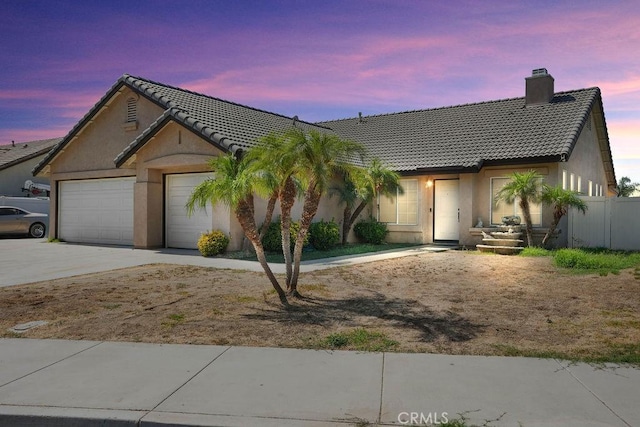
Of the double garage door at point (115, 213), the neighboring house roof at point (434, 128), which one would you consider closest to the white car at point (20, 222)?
the neighboring house roof at point (434, 128)

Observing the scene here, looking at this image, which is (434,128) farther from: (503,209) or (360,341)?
(360,341)

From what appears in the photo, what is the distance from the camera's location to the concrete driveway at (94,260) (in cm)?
1154

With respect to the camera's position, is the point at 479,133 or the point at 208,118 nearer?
the point at 208,118

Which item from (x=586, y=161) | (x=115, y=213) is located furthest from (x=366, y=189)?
(x=586, y=161)

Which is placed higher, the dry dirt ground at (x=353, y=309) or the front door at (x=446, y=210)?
the front door at (x=446, y=210)

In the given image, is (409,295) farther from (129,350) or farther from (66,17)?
(66,17)

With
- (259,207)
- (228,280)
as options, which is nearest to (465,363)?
(228,280)

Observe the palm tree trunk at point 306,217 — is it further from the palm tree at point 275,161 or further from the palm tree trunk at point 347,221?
the palm tree trunk at point 347,221

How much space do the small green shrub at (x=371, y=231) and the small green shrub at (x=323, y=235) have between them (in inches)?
102

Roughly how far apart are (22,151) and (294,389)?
38.2 metres

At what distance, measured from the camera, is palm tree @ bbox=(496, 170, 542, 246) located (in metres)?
15.2

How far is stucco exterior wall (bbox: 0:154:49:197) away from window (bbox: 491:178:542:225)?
28673 mm

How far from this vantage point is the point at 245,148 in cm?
1409

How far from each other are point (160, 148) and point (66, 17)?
4.69 metres
